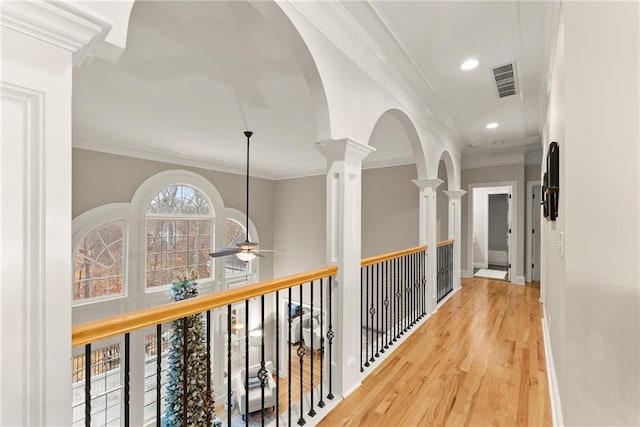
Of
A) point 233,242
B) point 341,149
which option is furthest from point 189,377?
point 233,242

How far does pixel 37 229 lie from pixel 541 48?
11.1 ft

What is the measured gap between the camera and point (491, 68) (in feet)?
8.91

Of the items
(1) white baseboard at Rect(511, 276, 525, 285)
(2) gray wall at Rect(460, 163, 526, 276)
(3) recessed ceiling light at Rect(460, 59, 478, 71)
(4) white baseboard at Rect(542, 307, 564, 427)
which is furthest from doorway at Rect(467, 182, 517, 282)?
(4) white baseboard at Rect(542, 307, 564, 427)

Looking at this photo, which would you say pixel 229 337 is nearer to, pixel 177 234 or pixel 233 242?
pixel 177 234

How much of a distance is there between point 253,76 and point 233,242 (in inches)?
195

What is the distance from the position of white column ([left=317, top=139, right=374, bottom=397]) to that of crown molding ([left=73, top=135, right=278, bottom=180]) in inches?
174

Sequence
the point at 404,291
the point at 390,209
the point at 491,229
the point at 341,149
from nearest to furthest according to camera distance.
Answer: the point at 341,149 < the point at 404,291 < the point at 390,209 < the point at 491,229

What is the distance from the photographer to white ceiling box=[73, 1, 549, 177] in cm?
194

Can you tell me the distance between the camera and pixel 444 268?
4508mm

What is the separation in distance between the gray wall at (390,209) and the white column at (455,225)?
2.54 feet

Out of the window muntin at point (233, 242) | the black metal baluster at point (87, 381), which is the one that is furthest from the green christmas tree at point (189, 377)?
the window muntin at point (233, 242)

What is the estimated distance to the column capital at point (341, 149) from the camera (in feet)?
6.31

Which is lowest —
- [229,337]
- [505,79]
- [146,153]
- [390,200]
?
[229,337]

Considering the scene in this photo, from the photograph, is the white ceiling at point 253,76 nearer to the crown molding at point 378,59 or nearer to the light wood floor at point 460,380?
the crown molding at point 378,59
